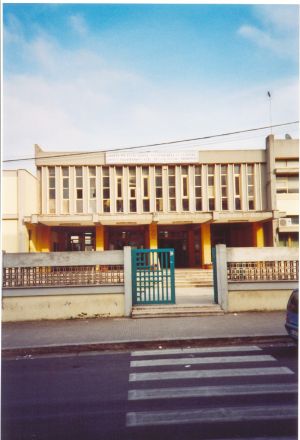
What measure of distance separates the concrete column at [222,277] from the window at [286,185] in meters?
16.1

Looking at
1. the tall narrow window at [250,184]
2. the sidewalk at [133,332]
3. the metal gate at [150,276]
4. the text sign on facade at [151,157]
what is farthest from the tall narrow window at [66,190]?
the sidewalk at [133,332]

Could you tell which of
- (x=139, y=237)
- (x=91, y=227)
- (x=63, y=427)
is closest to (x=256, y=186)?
(x=139, y=237)

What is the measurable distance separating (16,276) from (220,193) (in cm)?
1806

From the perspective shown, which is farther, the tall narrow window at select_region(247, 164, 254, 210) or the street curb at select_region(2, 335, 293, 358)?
the tall narrow window at select_region(247, 164, 254, 210)

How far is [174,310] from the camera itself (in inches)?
414

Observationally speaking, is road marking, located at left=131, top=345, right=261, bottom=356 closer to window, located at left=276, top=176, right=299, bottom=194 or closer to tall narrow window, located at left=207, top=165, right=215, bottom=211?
tall narrow window, located at left=207, top=165, right=215, bottom=211

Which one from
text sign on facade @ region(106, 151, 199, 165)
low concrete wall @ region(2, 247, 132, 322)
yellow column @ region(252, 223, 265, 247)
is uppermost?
text sign on facade @ region(106, 151, 199, 165)

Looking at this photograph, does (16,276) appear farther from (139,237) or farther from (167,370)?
(139,237)

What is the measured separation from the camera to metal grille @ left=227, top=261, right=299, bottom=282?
1090cm

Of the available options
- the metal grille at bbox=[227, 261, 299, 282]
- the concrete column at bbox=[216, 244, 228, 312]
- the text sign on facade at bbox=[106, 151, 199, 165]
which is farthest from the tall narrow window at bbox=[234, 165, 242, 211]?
the concrete column at bbox=[216, 244, 228, 312]

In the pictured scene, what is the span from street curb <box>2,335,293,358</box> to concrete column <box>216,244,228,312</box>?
2.84 metres

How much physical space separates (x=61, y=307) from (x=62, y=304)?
9 cm

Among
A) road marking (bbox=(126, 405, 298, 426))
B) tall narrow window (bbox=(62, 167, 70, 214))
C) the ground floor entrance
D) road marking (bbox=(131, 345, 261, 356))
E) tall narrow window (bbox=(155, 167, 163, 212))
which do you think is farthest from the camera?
the ground floor entrance

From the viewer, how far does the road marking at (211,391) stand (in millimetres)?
4754
